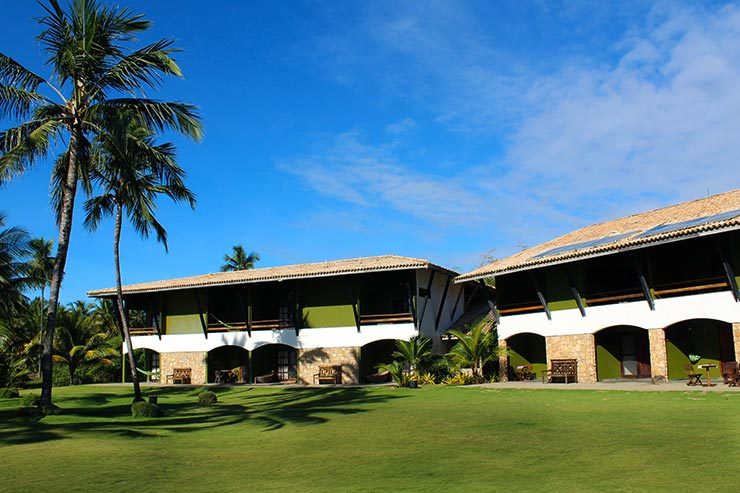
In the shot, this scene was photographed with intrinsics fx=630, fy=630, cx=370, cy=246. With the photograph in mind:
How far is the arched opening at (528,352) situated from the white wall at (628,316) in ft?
2.99

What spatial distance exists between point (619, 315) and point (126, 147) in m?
17.0

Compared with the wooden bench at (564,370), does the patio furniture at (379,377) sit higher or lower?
lower

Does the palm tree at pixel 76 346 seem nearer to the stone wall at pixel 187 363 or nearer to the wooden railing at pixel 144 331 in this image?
A: the wooden railing at pixel 144 331

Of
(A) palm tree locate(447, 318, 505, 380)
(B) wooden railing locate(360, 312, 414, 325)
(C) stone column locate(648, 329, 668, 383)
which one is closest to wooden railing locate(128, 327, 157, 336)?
(B) wooden railing locate(360, 312, 414, 325)

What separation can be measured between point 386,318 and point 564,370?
28.2ft

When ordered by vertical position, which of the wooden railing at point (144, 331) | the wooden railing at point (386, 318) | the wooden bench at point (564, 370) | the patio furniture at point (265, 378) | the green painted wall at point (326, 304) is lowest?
the patio furniture at point (265, 378)

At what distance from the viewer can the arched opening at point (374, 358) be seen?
2858 centimetres

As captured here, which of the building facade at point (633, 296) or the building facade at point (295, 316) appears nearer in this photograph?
the building facade at point (633, 296)

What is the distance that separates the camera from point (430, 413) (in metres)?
15.2

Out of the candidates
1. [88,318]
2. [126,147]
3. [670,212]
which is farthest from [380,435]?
[88,318]

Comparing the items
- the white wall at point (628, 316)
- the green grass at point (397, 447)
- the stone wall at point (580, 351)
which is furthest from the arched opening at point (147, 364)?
the stone wall at point (580, 351)

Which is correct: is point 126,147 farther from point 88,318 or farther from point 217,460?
point 88,318

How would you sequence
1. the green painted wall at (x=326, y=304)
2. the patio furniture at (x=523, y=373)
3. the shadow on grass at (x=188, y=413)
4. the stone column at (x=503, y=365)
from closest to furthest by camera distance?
the shadow on grass at (x=188, y=413) < the patio furniture at (x=523, y=373) < the stone column at (x=503, y=365) < the green painted wall at (x=326, y=304)

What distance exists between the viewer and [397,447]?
10.1 meters
